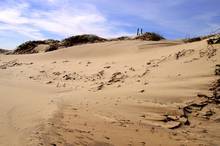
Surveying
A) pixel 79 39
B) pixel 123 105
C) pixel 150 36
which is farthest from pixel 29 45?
pixel 123 105

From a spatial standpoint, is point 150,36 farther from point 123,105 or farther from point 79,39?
point 123,105

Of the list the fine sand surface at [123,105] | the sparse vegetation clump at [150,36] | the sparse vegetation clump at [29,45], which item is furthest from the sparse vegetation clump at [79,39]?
the fine sand surface at [123,105]

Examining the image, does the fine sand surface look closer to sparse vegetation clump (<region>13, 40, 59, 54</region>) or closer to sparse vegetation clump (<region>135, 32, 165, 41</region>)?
sparse vegetation clump (<region>135, 32, 165, 41</region>)

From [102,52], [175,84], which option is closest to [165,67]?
[175,84]

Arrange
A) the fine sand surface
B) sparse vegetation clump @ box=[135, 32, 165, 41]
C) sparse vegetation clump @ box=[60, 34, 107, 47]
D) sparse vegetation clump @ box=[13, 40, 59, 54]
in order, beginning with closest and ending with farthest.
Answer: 1. the fine sand surface
2. sparse vegetation clump @ box=[135, 32, 165, 41]
3. sparse vegetation clump @ box=[60, 34, 107, 47]
4. sparse vegetation clump @ box=[13, 40, 59, 54]

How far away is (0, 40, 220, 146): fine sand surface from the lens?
174 inches

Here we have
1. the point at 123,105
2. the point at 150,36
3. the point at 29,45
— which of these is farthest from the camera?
the point at 29,45

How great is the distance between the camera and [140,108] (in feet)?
18.4

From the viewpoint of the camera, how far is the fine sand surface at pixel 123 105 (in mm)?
4410

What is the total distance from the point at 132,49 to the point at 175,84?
16.3 ft

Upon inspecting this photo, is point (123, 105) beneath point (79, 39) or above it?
beneath

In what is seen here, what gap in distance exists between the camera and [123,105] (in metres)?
5.80

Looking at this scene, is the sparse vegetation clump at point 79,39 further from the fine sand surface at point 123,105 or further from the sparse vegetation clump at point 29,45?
the fine sand surface at point 123,105

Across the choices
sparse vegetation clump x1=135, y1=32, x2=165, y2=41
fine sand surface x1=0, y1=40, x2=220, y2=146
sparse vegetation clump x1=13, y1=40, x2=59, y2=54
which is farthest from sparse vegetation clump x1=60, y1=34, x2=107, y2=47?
fine sand surface x1=0, y1=40, x2=220, y2=146
